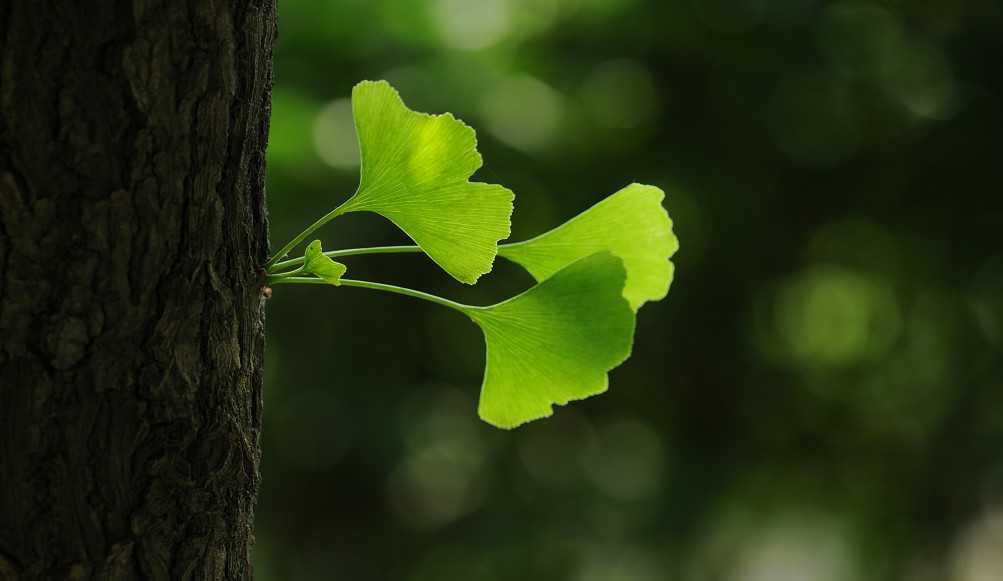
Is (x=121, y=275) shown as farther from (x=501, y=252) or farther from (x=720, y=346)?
(x=720, y=346)

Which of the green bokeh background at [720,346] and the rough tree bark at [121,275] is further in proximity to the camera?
the green bokeh background at [720,346]

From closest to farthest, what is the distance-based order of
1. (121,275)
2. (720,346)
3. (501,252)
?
1. (121,275)
2. (501,252)
3. (720,346)

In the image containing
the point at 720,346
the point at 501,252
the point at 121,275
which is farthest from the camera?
the point at 720,346

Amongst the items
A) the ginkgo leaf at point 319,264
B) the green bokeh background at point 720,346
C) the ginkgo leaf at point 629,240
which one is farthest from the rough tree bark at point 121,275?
the green bokeh background at point 720,346

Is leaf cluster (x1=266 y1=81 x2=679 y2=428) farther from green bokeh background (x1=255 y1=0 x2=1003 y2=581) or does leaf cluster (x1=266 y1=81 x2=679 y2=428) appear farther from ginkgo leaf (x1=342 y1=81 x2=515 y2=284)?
green bokeh background (x1=255 y1=0 x2=1003 y2=581)

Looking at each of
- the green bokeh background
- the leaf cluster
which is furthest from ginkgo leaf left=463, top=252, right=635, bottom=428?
the green bokeh background

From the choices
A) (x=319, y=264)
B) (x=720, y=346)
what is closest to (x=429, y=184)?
(x=319, y=264)

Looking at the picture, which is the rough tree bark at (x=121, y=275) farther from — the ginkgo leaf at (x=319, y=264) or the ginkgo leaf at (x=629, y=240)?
the ginkgo leaf at (x=629, y=240)

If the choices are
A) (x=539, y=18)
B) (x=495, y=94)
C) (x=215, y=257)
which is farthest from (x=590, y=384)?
(x=539, y=18)
